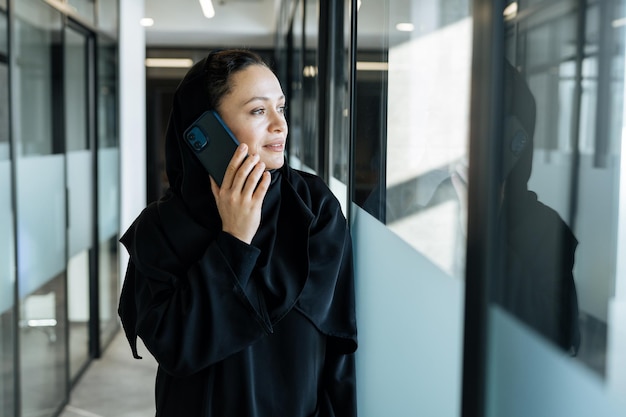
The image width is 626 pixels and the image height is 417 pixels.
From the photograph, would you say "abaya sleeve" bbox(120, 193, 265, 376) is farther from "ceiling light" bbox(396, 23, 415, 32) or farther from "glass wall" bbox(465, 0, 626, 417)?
"glass wall" bbox(465, 0, 626, 417)

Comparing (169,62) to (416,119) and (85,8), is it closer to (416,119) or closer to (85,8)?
(85,8)

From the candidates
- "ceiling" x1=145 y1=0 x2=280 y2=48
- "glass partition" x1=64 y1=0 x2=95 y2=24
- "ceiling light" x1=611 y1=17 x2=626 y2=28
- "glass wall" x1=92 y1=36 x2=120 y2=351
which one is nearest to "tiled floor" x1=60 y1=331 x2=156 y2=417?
"glass wall" x1=92 y1=36 x2=120 y2=351

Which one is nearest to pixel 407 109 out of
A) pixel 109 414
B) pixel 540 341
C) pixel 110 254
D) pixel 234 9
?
pixel 540 341

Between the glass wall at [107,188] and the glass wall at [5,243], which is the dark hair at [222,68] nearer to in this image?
the glass wall at [5,243]

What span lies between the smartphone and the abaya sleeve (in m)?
0.14

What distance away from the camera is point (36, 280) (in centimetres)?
408

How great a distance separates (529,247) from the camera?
0.75 m

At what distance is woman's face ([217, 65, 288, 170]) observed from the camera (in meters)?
1.51

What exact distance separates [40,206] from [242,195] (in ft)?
9.94

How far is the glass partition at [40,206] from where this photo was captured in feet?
12.4

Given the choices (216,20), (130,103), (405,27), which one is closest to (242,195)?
(405,27)

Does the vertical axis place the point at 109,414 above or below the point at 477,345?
below

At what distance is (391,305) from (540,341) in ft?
2.72

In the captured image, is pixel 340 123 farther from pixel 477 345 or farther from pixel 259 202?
pixel 477 345
